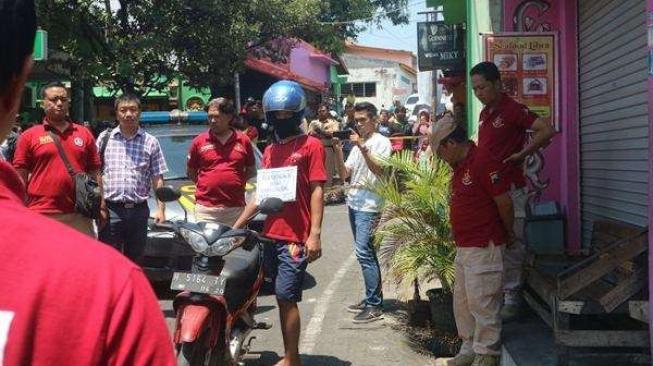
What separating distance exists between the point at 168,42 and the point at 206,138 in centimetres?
880

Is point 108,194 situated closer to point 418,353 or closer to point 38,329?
point 418,353

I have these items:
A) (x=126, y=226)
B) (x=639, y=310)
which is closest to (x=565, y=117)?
(x=639, y=310)

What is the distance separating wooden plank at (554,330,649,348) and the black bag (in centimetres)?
328

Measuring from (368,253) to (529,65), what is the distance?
2.10m

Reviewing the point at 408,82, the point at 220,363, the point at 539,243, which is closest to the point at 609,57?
the point at 539,243

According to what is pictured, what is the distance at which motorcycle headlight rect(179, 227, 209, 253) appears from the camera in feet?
14.9

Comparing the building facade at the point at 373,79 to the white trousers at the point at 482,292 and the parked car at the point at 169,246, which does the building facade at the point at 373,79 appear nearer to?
the parked car at the point at 169,246

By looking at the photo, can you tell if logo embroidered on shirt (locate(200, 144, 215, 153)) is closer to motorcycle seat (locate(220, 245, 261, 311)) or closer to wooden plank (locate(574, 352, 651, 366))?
motorcycle seat (locate(220, 245, 261, 311))

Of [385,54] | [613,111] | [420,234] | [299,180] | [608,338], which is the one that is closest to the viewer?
[608,338]

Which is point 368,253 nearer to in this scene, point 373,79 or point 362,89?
point 373,79

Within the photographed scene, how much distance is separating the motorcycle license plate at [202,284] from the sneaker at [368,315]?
2482mm

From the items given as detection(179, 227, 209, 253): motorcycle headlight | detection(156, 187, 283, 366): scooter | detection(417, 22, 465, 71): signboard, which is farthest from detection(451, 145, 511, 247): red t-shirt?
detection(417, 22, 465, 71): signboard

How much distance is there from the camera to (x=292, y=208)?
17.0 feet

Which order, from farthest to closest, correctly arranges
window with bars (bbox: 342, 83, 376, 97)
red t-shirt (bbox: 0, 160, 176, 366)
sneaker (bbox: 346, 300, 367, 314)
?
1. window with bars (bbox: 342, 83, 376, 97)
2. sneaker (bbox: 346, 300, 367, 314)
3. red t-shirt (bbox: 0, 160, 176, 366)
